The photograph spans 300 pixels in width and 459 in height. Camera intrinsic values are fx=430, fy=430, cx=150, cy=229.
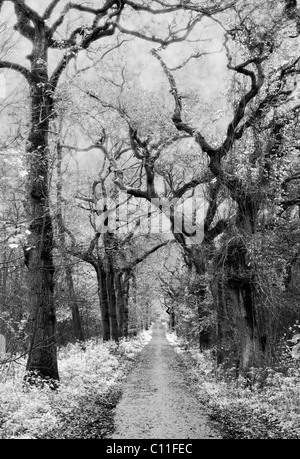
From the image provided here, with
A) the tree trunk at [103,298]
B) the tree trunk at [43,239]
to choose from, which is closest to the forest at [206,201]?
the tree trunk at [43,239]

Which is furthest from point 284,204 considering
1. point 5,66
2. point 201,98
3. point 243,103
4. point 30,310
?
point 5,66

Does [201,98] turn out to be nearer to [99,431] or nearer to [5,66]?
[5,66]

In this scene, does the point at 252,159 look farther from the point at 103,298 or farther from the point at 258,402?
the point at 103,298

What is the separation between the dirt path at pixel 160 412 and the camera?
26.0 ft

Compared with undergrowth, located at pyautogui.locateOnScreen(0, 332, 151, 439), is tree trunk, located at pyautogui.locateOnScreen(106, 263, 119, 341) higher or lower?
higher

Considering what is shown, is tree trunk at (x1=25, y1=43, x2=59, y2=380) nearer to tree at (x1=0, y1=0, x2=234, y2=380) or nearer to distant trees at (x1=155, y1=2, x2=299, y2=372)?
tree at (x1=0, y1=0, x2=234, y2=380)

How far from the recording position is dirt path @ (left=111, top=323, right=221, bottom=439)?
7.92m

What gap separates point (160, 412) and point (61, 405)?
2406mm

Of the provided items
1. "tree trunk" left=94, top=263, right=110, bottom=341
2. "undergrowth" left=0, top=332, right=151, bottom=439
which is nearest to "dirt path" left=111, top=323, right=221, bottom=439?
"undergrowth" left=0, top=332, right=151, bottom=439

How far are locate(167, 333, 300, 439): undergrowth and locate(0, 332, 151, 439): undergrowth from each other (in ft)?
7.98

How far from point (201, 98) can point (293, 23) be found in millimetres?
7094

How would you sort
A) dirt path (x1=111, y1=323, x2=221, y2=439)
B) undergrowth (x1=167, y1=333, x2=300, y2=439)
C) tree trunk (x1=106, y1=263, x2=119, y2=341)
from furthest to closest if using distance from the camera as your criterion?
1. tree trunk (x1=106, y1=263, x2=119, y2=341)
2. dirt path (x1=111, y1=323, x2=221, y2=439)
3. undergrowth (x1=167, y1=333, x2=300, y2=439)

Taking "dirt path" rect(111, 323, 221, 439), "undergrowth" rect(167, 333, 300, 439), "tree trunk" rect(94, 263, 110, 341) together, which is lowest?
"dirt path" rect(111, 323, 221, 439)

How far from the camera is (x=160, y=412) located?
10.0 m
